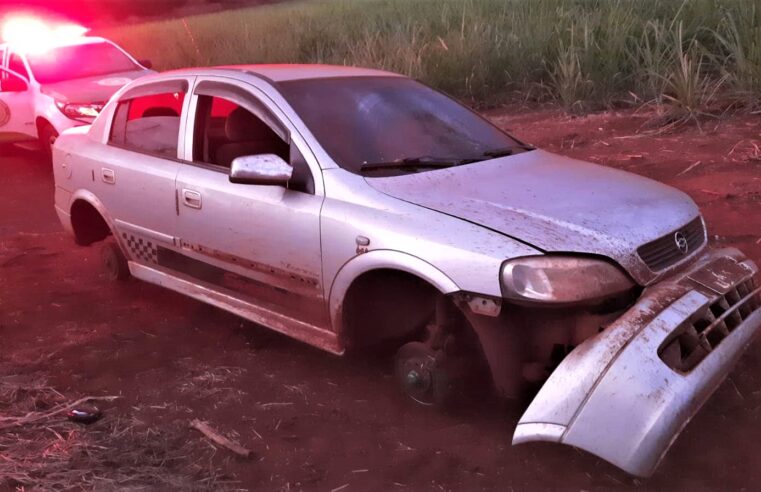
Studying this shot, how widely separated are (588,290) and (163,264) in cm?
278

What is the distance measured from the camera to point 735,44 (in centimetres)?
902

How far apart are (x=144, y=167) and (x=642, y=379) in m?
3.28

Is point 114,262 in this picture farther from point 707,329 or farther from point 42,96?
point 42,96

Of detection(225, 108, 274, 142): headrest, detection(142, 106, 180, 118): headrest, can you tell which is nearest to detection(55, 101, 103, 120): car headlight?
detection(142, 106, 180, 118): headrest

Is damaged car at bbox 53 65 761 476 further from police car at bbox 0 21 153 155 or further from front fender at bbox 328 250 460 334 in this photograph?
police car at bbox 0 21 153 155

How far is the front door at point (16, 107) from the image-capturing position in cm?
1069

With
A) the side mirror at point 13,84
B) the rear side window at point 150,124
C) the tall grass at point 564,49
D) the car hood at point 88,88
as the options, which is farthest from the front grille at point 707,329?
the side mirror at point 13,84

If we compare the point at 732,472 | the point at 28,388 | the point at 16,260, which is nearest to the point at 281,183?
the point at 28,388

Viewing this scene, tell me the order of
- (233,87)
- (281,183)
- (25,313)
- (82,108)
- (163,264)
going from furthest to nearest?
(82,108) → (25,313) → (163,264) → (233,87) → (281,183)

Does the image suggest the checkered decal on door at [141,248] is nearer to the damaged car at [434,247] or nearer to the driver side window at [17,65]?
the damaged car at [434,247]

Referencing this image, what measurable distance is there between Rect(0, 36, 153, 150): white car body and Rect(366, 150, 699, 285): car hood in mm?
7051

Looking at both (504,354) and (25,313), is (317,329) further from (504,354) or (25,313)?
(25,313)

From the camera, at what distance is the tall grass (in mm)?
8969

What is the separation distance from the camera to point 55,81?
1055 centimetres
